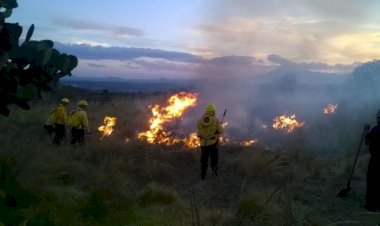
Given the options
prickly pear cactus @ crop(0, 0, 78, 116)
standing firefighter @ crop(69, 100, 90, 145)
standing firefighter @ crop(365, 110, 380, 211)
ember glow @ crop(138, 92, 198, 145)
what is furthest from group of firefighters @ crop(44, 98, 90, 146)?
prickly pear cactus @ crop(0, 0, 78, 116)

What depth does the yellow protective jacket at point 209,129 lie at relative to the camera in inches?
448

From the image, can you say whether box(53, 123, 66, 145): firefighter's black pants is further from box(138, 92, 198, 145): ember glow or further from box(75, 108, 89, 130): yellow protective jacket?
box(138, 92, 198, 145): ember glow

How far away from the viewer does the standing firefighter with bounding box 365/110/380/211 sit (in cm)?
914

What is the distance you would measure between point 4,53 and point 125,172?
9277 mm

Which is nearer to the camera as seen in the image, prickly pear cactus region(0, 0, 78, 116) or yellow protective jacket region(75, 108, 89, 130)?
prickly pear cactus region(0, 0, 78, 116)

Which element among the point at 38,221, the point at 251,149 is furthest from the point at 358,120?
the point at 38,221

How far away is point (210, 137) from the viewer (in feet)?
37.7

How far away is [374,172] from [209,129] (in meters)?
4.08

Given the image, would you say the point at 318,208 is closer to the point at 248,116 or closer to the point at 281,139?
the point at 281,139

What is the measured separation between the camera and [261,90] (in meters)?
31.6

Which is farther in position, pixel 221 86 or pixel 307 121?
pixel 221 86

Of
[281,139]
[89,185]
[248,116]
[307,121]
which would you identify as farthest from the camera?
[307,121]

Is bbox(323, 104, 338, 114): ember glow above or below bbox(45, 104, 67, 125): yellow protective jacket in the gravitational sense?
above

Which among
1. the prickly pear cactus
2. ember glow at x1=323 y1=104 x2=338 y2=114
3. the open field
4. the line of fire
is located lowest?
the open field
